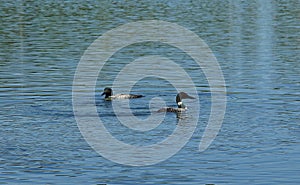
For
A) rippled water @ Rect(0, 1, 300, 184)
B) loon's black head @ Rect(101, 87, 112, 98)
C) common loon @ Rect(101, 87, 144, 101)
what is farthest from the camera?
loon's black head @ Rect(101, 87, 112, 98)

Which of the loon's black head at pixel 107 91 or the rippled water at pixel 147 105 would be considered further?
the loon's black head at pixel 107 91

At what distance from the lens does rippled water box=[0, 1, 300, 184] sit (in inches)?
706

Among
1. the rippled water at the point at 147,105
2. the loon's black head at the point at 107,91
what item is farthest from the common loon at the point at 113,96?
the rippled water at the point at 147,105

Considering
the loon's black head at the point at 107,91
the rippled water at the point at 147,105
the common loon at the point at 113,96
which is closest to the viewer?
the rippled water at the point at 147,105

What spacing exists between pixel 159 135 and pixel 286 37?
28.4 meters

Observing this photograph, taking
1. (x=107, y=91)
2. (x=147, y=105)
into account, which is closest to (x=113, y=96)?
(x=107, y=91)

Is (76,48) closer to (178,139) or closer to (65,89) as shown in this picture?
(65,89)

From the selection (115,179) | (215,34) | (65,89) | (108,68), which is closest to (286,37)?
(215,34)

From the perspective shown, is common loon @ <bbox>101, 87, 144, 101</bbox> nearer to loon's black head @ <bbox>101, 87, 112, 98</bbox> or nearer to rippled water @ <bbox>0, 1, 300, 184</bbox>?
loon's black head @ <bbox>101, 87, 112, 98</bbox>

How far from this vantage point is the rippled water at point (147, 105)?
17938 millimetres

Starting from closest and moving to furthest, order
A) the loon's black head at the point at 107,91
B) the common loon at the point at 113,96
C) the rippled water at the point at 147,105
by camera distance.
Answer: the rippled water at the point at 147,105 → the common loon at the point at 113,96 → the loon's black head at the point at 107,91

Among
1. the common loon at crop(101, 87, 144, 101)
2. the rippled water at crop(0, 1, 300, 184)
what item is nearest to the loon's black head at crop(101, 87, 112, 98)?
the common loon at crop(101, 87, 144, 101)

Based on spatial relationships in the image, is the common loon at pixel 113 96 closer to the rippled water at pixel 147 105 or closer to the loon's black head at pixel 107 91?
the loon's black head at pixel 107 91

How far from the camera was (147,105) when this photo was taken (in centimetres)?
2659
